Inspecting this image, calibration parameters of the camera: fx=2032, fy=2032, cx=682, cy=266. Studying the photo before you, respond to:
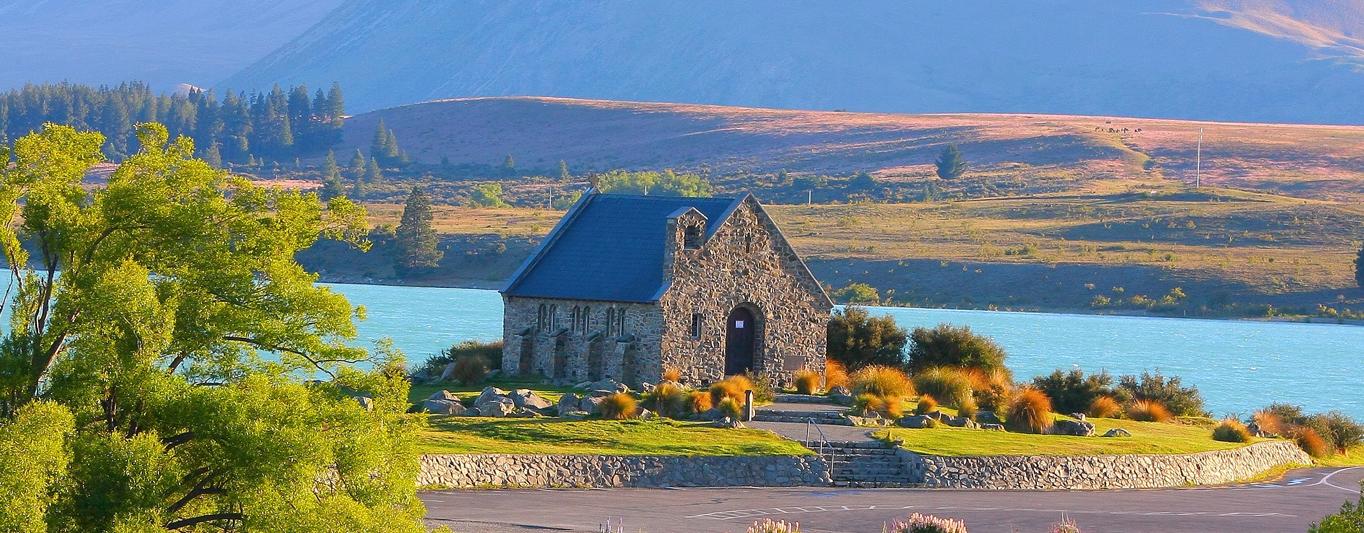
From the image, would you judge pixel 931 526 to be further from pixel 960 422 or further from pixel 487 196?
pixel 487 196

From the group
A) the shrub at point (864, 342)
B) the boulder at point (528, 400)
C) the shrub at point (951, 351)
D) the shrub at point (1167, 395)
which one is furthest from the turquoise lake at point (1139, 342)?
the boulder at point (528, 400)

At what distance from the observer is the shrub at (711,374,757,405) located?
1672 inches

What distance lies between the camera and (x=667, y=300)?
46375 millimetres

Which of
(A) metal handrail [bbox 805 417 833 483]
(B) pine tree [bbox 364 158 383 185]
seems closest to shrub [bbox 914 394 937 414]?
(A) metal handrail [bbox 805 417 833 483]

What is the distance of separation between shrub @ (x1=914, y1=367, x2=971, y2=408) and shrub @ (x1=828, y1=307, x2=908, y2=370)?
4270mm

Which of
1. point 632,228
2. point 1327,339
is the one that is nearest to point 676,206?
point 632,228

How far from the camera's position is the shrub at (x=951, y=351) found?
2109 inches

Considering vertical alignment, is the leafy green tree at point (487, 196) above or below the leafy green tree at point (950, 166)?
below

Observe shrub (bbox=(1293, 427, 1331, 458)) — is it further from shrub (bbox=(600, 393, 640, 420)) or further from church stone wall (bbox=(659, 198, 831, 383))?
shrub (bbox=(600, 393, 640, 420))

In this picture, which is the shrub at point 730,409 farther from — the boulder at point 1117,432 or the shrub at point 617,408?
the boulder at point 1117,432

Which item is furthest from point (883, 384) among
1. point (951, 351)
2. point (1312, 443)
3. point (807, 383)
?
point (1312, 443)

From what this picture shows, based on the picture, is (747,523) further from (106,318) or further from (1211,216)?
(1211,216)

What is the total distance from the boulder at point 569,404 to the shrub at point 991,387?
10.2m

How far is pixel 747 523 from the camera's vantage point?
30375 millimetres
